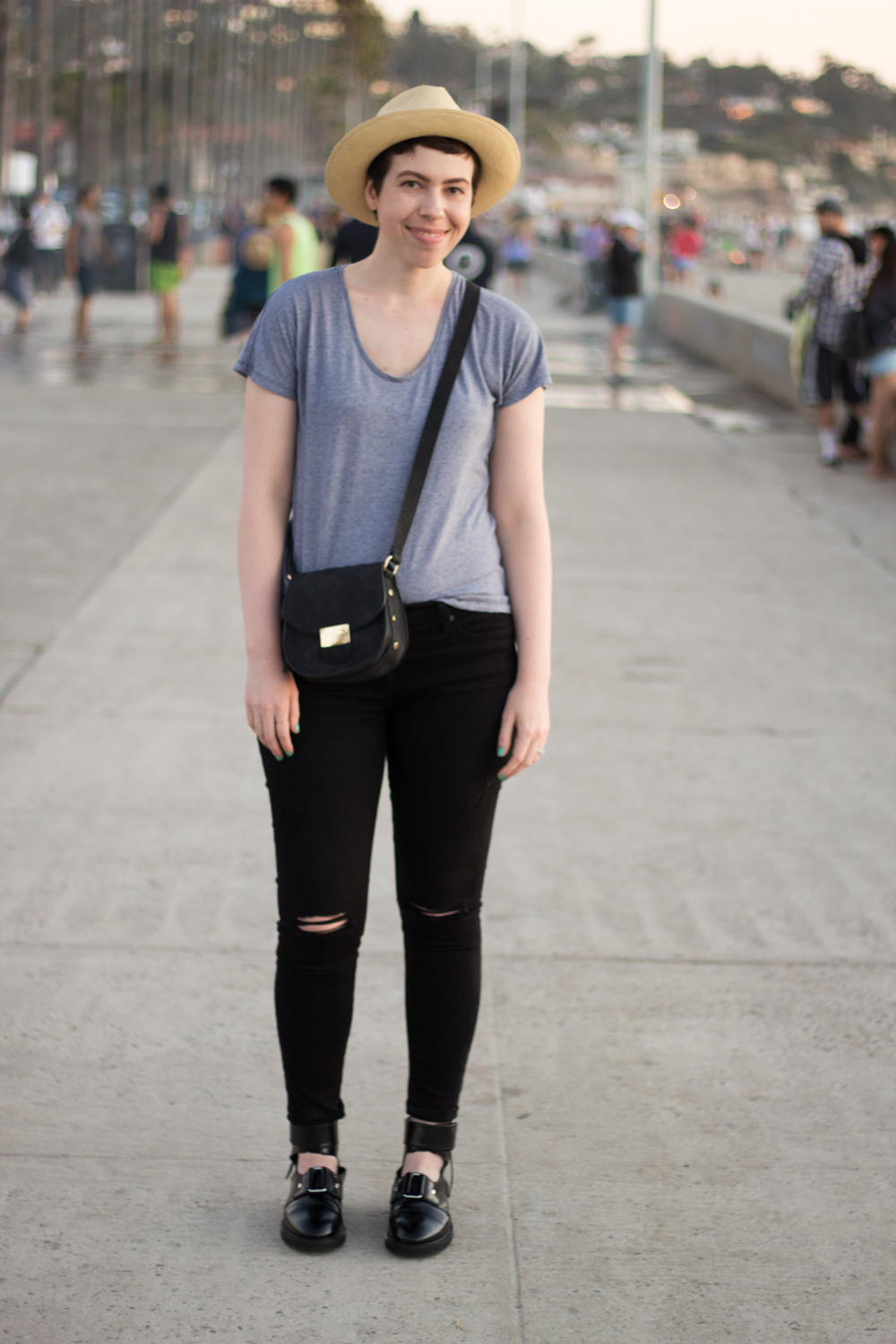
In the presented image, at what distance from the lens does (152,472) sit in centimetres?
991

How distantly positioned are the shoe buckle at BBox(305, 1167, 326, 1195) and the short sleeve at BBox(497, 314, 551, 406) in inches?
51.9

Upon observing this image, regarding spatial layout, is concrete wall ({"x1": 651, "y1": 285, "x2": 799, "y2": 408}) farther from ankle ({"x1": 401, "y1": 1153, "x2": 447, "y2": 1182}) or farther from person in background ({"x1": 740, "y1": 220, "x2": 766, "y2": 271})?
person in background ({"x1": 740, "y1": 220, "x2": 766, "y2": 271})

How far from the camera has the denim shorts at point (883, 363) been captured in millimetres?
9688

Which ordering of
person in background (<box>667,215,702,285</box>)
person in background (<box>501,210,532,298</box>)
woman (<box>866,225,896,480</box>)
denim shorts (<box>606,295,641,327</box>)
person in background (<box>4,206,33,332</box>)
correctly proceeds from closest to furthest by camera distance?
woman (<box>866,225,896,480</box>), denim shorts (<box>606,295,641,327</box>), person in background (<box>4,206,33,332</box>), person in background (<box>501,210,532,298</box>), person in background (<box>667,215,702,285</box>)

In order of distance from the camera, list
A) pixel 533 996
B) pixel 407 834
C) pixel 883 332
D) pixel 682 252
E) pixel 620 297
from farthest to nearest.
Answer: pixel 682 252 → pixel 620 297 → pixel 883 332 → pixel 533 996 → pixel 407 834

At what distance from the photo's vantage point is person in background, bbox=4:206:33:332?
60.3 feet

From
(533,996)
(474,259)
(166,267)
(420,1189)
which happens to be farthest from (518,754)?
(166,267)

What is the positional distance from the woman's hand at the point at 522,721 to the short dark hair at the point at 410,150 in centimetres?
84

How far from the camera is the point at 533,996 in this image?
3.51 metres

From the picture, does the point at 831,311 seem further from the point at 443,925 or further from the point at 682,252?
the point at 682,252

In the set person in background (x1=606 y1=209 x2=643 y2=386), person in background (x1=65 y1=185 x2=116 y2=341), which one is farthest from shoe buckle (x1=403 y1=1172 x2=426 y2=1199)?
person in background (x1=65 y1=185 x2=116 y2=341)

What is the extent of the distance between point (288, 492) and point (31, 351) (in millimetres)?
15153

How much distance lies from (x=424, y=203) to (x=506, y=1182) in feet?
5.64

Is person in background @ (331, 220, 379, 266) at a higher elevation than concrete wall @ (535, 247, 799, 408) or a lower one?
higher
